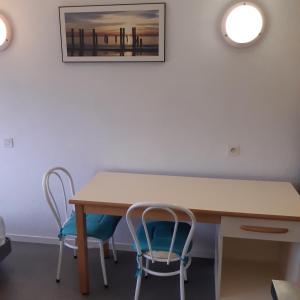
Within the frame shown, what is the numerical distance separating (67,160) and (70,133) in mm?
230

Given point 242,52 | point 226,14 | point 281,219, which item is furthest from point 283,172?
point 226,14

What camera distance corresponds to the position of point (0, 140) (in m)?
2.62

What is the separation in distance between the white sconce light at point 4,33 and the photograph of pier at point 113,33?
46 centimetres

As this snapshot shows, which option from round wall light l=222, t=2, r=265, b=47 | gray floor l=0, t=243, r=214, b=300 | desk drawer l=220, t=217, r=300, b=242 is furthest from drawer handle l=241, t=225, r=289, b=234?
round wall light l=222, t=2, r=265, b=47

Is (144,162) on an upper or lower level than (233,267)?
upper

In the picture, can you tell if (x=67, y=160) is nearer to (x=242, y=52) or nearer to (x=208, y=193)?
(x=208, y=193)

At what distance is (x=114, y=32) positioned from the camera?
2.27 meters

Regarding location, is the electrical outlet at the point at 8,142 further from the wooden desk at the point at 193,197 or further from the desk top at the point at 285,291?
the desk top at the point at 285,291

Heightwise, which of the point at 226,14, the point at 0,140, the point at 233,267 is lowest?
the point at 233,267

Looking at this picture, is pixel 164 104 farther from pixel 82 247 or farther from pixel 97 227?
pixel 82 247

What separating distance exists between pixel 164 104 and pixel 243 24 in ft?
2.52

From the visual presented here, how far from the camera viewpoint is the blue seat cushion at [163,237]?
1849 millimetres

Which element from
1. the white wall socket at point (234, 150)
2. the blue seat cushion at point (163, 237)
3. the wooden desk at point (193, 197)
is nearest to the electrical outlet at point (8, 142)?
the wooden desk at point (193, 197)

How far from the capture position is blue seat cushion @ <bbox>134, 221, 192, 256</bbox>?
1.85m
